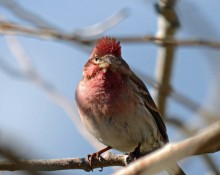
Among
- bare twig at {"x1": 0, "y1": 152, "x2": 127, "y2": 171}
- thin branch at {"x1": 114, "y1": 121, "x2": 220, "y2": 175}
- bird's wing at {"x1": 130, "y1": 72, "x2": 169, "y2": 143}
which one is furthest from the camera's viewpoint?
bird's wing at {"x1": 130, "y1": 72, "x2": 169, "y2": 143}

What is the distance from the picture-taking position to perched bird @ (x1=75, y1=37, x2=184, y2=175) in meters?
5.86

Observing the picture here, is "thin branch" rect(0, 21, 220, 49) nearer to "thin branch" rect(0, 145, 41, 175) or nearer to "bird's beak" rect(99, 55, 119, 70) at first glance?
"bird's beak" rect(99, 55, 119, 70)

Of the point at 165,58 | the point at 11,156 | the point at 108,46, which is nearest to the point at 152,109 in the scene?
the point at 108,46

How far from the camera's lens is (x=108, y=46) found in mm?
5996

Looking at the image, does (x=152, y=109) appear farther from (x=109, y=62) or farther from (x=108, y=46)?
(x=108, y=46)

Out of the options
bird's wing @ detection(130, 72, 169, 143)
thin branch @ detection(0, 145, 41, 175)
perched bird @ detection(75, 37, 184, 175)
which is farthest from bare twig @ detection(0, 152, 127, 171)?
thin branch @ detection(0, 145, 41, 175)

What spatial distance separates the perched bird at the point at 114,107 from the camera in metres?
5.86

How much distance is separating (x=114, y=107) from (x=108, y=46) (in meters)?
0.78

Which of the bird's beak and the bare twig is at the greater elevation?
the bird's beak

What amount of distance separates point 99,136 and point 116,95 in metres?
0.56

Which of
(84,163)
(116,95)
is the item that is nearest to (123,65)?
(116,95)

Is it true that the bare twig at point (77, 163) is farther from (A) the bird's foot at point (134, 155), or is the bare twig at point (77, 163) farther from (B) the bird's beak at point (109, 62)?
(B) the bird's beak at point (109, 62)

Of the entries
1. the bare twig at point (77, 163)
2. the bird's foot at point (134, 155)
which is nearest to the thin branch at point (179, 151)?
the bare twig at point (77, 163)

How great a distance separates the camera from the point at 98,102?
590cm
